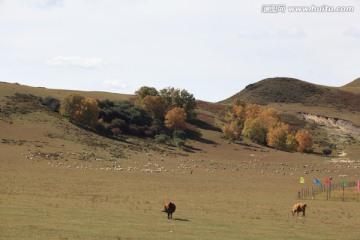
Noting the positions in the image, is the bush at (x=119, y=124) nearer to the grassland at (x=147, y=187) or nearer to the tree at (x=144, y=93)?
the grassland at (x=147, y=187)

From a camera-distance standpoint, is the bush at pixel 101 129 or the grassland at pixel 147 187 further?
the bush at pixel 101 129

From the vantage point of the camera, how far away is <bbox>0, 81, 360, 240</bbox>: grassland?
26047mm

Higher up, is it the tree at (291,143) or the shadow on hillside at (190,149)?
the tree at (291,143)

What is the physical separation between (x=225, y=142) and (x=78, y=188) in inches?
3014

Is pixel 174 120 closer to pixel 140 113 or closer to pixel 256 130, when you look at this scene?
pixel 140 113

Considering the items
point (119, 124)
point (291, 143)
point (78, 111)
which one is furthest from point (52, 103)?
point (291, 143)

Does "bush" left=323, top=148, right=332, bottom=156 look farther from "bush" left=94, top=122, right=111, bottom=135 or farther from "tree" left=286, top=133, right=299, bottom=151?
"bush" left=94, top=122, right=111, bottom=135

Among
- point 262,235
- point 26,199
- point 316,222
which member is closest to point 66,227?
point 262,235

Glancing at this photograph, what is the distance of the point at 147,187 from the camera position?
5400 centimetres

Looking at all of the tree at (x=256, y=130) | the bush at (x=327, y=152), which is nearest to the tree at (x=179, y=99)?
the tree at (x=256, y=130)

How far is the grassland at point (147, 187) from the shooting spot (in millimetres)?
26047

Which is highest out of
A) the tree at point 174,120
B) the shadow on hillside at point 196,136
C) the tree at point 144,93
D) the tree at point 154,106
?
the tree at point 144,93

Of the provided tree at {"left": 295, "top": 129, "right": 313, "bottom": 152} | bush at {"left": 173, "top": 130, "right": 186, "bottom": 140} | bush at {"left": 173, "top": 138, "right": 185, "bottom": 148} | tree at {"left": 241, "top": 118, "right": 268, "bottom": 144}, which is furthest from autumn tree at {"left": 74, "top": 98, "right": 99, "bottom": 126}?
tree at {"left": 295, "top": 129, "right": 313, "bottom": 152}

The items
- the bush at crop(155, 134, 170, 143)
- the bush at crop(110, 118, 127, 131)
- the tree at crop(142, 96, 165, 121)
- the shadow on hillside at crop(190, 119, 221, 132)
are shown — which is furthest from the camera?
the shadow on hillside at crop(190, 119, 221, 132)
